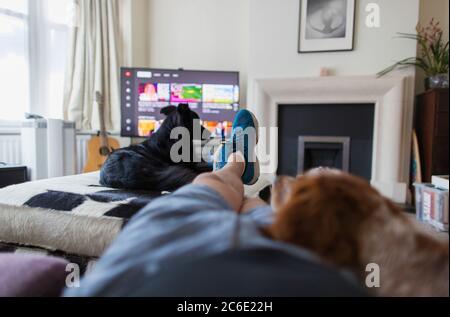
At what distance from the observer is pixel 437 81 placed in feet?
7.29

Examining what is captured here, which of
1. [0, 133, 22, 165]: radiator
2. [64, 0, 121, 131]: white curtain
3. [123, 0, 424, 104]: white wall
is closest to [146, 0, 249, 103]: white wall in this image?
[123, 0, 424, 104]: white wall

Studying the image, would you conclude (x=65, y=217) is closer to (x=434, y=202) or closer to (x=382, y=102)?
(x=434, y=202)

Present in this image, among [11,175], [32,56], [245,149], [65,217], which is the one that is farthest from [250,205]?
[32,56]

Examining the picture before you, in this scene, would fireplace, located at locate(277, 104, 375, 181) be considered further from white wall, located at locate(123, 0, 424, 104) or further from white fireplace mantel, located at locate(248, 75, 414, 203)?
white wall, located at locate(123, 0, 424, 104)

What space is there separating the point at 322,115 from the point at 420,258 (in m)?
2.46

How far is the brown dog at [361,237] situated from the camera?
30 centimetres

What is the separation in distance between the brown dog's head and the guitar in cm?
254

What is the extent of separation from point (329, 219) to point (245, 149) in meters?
1.20

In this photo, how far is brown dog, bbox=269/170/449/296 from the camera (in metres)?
0.30

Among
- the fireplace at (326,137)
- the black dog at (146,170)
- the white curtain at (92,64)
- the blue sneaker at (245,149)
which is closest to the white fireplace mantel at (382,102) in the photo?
the fireplace at (326,137)

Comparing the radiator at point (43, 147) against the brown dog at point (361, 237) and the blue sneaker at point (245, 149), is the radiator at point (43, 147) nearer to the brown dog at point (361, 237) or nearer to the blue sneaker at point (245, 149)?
the blue sneaker at point (245, 149)

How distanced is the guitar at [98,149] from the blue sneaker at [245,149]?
1.45m
